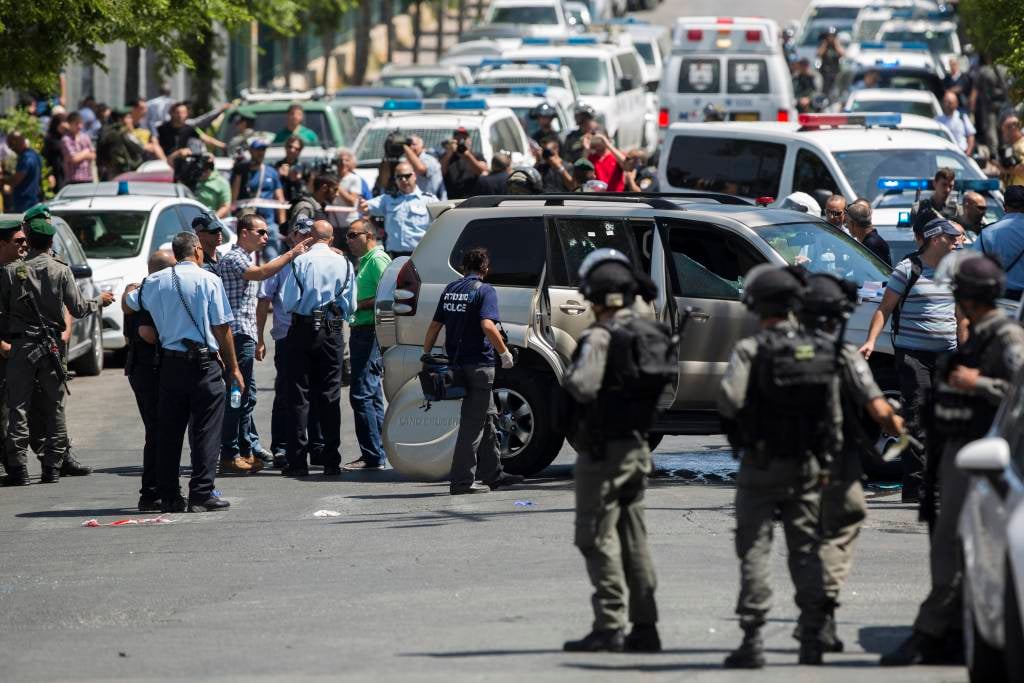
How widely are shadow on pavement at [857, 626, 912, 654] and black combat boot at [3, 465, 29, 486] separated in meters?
6.76

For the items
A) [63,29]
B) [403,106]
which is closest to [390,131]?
[403,106]

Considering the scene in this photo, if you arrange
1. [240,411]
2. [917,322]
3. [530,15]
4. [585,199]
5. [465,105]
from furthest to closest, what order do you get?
[530,15] < [465,105] < [240,411] < [585,199] < [917,322]

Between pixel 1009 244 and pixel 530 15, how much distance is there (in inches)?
1469

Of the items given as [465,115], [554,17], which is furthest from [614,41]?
[465,115]

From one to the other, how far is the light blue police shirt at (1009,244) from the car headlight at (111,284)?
28.1ft

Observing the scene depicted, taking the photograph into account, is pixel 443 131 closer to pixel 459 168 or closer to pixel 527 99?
pixel 459 168

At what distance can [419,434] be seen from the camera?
40.4 feet

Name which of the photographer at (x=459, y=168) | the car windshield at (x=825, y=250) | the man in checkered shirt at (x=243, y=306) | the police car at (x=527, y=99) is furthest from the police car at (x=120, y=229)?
the police car at (x=527, y=99)

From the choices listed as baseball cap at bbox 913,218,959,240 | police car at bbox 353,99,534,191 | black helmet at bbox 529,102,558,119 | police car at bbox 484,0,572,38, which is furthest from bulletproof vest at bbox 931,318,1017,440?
police car at bbox 484,0,572,38

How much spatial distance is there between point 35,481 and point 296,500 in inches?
88.5

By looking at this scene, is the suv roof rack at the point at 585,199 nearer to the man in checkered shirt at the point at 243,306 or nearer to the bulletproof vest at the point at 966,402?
the man in checkered shirt at the point at 243,306

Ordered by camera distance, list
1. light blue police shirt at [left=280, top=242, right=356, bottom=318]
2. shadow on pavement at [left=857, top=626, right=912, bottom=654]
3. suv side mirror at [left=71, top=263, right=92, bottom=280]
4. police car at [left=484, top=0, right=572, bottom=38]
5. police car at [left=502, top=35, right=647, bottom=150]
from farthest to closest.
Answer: police car at [left=484, top=0, right=572, bottom=38] < police car at [left=502, top=35, right=647, bottom=150] < suv side mirror at [left=71, top=263, right=92, bottom=280] < light blue police shirt at [left=280, top=242, right=356, bottom=318] < shadow on pavement at [left=857, top=626, right=912, bottom=654]

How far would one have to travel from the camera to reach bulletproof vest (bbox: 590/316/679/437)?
24.7 feet

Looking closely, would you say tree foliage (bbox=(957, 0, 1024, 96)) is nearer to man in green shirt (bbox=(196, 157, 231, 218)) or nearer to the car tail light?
the car tail light
